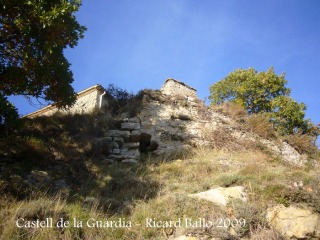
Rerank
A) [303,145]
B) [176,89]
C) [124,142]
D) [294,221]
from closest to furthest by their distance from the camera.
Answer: [294,221] < [124,142] < [303,145] < [176,89]

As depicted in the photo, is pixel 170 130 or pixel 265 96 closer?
pixel 170 130

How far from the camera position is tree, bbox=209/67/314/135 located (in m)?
16.6

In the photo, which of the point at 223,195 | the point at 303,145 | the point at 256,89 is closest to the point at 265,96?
the point at 256,89

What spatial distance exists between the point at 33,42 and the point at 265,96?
577 inches

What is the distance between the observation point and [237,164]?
8523 mm

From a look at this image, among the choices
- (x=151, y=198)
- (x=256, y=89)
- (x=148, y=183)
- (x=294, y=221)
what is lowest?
(x=294, y=221)

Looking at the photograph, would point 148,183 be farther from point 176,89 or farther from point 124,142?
point 176,89

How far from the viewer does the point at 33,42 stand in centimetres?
727

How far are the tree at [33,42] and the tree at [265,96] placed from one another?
42.2 feet

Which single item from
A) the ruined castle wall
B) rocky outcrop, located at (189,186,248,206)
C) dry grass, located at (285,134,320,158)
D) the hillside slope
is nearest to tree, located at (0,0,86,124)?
the hillside slope

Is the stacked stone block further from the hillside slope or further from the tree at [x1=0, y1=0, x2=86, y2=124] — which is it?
the tree at [x1=0, y1=0, x2=86, y2=124]

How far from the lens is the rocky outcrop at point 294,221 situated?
5.15 m

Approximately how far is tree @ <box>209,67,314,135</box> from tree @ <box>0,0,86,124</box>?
42.2ft

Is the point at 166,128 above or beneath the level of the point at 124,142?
above
